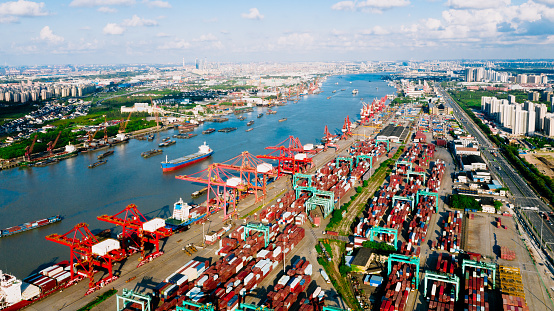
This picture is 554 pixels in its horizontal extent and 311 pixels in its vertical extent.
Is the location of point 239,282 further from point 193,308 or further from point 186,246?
point 186,246

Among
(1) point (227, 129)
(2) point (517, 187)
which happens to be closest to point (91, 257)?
(2) point (517, 187)

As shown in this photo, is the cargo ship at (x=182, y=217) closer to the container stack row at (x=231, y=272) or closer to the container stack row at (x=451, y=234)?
the container stack row at (x=231, y=272)

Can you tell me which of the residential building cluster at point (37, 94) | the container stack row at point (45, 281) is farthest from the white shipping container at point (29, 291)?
the residential building cluster at point (37, 94)

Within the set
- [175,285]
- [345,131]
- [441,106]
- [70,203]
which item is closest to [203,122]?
[345,131]

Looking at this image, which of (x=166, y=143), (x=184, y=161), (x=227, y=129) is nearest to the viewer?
(x=184, y=161)

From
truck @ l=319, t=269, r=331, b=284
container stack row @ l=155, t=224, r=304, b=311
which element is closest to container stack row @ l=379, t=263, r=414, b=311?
truck @ l=319, t=269, r=331, b=284

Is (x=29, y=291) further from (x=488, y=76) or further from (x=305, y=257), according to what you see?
(x=488, y=76)
